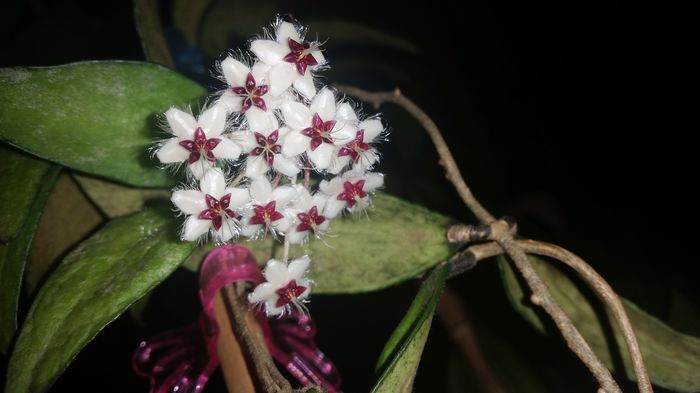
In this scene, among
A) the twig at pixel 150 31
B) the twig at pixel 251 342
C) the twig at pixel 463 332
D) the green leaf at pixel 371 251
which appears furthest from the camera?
the twig at pixel 463 332

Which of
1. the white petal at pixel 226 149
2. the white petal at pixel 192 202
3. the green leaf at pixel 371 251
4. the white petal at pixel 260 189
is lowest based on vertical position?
the green leaf at pixel 371 251

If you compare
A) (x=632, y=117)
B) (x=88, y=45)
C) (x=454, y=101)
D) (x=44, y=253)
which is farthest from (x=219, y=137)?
(x=632, y=117)

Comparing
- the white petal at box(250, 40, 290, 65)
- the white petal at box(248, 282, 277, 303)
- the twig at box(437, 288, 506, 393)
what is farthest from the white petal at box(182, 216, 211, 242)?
the twig at box(437, 288, 506, 393)

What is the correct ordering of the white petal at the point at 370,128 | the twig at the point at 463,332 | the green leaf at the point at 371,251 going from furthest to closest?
the twig at the point at 463,332 → the green leaf at the point at 371,251 → the white petal at the point at 370,128

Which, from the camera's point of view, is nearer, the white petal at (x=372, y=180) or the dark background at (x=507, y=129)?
the white petal at (x=372, y=180)

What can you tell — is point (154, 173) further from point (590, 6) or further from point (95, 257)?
point (590, 6)

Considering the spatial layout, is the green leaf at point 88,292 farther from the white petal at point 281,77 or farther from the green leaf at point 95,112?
the white petal at point 281,77

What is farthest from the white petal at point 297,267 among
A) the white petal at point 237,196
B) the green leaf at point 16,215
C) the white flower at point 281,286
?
the green leaf at point 16,215
